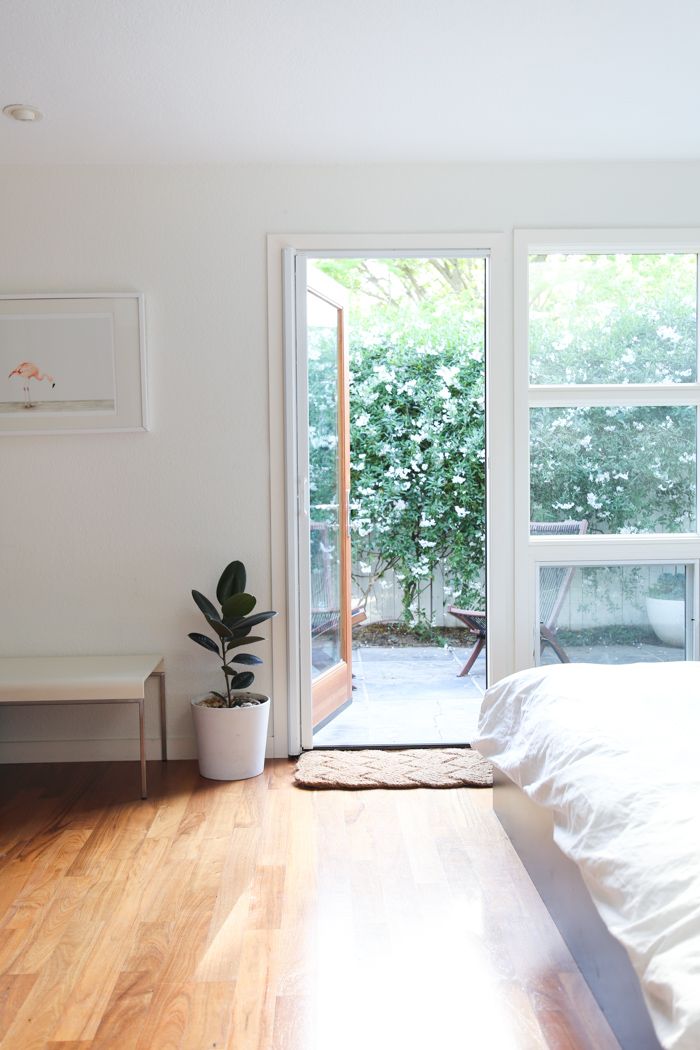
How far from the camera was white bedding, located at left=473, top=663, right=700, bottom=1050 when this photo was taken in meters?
1.47

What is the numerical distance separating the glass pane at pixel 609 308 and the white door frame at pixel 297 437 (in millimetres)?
177

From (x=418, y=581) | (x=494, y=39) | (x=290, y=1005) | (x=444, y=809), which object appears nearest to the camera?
(x=290, y=1005)

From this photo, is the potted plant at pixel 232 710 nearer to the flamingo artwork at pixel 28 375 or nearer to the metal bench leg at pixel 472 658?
the flamingo artwork at pixel 28 375

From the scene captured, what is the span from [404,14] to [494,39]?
32 cm

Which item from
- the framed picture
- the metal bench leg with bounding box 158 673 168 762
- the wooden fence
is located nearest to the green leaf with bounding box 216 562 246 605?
the metal bench leg with bounding box 158 673 168 762

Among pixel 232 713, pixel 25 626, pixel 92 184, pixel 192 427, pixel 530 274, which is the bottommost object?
pixel 232 713

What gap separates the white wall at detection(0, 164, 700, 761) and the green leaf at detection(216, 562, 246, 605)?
182mm

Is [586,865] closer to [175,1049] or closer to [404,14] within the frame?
[175,1049]

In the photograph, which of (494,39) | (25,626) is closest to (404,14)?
(494,39)

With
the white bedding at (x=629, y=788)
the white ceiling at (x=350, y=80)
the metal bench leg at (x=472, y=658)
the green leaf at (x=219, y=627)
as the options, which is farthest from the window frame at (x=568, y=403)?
the metal bench leg at (x=472, y=658)

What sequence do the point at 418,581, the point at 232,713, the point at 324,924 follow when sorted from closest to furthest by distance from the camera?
the point at 324,924 → the point at 232,713 → the point at 418,581

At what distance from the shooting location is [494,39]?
272 centimetres

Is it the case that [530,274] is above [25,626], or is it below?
above

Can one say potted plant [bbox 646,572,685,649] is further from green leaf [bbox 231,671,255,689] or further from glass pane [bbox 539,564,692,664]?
green leaf [bbox 231,671,255,689]
